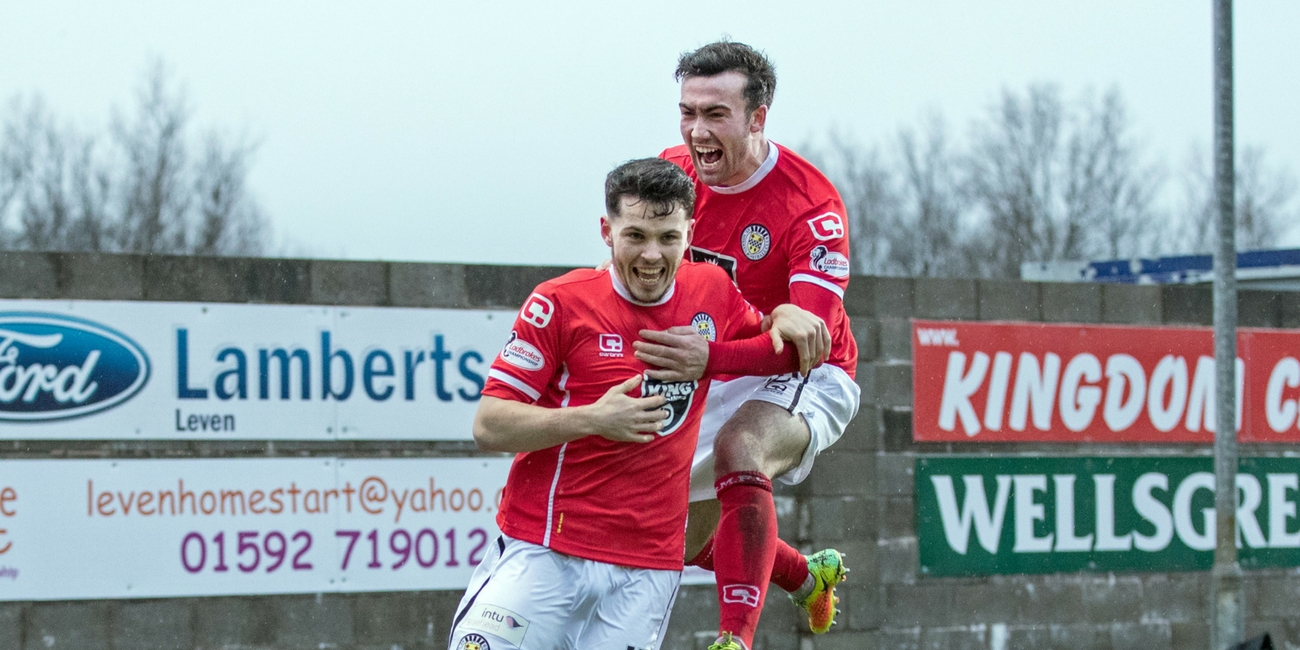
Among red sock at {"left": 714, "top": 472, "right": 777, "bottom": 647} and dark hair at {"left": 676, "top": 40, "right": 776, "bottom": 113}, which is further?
dark hair at {"left": 676, "top": 40, "right": 776, "bottom": 113}

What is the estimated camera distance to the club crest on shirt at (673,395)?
13.9 ft

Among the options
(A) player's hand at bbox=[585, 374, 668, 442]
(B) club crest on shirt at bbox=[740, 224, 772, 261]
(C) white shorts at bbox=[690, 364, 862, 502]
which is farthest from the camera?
(C) white shorts at bbox=[690, 364, 862, 502]

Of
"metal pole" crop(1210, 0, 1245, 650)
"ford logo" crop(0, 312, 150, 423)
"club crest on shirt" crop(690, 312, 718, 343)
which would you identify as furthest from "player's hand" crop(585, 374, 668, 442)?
"metal pole" crop(1210, 0, 1245, 650)

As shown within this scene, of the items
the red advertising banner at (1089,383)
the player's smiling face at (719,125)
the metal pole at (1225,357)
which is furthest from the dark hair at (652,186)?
the metal pole at (1225,357)

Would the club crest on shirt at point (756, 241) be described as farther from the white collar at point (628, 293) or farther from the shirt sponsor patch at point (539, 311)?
the shirt sponsor patch at point (539, 311)

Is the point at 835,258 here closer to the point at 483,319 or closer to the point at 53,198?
the point at 483,319

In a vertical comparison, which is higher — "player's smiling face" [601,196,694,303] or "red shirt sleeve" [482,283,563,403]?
"player's smiling face" [601,196,694,303]

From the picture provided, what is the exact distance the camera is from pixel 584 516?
13.8ft

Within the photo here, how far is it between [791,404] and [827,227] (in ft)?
1.94

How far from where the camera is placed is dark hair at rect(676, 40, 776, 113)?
15.4 feet

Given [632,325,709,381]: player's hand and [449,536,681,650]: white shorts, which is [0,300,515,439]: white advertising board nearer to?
[449,536,681,650]: white shorts

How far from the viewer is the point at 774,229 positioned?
15.9ft

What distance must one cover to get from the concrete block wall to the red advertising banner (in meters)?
0.10

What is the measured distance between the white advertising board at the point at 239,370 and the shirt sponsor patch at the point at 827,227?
Result: 413 cm
